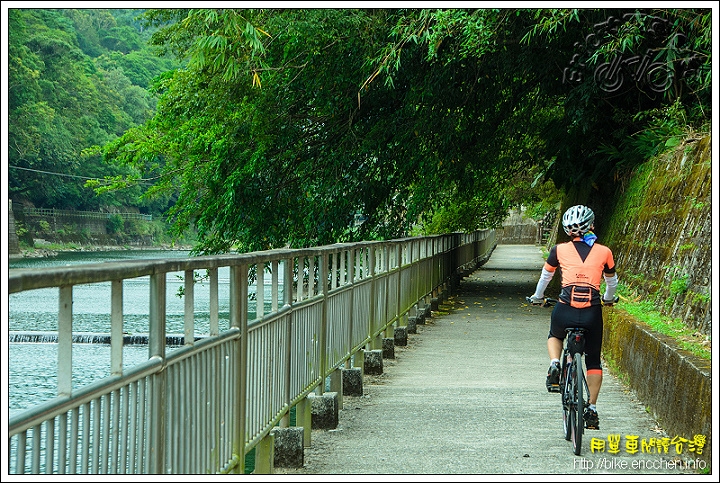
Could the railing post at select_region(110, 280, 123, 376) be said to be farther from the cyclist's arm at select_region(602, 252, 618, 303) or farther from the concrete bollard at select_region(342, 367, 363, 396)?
the concrete bollard at select_region(342, 367, 363, 396)

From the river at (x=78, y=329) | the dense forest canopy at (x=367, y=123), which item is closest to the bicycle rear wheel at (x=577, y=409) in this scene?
the river at (x=78, y=329)

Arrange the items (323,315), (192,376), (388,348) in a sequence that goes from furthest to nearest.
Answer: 1. (388,348)
2. (323,315)
3. (192,376)

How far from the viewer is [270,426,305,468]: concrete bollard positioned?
645 cm

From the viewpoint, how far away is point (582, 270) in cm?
720

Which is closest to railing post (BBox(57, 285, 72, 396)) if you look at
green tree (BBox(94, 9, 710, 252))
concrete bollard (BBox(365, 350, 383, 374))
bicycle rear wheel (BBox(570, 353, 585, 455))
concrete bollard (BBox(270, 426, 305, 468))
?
concrete bollard (BBox(270, 426, 305, 468))

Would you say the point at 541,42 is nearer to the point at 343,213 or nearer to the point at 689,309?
the point at 343,213

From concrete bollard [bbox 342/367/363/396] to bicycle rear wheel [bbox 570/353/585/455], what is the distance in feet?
9.32

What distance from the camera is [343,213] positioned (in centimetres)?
2023

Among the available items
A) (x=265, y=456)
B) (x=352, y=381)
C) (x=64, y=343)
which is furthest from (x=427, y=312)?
(x=64, y=343)

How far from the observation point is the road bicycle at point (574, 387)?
6.73 metres

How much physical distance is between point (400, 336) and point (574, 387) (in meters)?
6.53

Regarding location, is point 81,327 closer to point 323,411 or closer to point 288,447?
point 323,411

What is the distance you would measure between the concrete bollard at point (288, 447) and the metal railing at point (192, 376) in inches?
5.3

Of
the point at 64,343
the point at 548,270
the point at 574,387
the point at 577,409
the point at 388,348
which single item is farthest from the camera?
the point at 388,348
